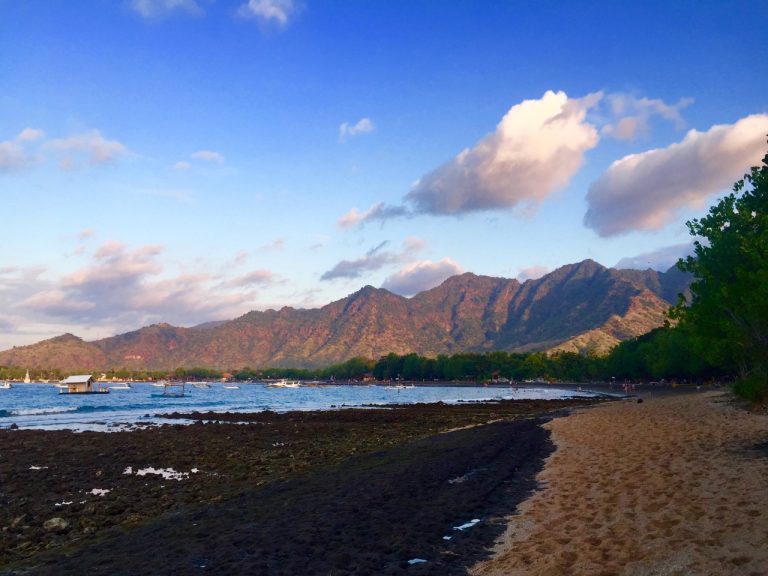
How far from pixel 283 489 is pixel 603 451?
14445 mm

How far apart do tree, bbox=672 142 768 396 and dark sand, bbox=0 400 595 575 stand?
41.0 feet

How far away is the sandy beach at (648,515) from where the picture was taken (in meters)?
9.73

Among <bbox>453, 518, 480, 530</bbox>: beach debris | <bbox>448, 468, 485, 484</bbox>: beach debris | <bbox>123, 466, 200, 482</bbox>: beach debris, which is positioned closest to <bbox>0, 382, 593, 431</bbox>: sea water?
<bbox>123, 466, 200, 482</bbox>: beach debris

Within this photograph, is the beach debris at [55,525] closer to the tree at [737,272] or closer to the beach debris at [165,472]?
the beach debris at [165,472]

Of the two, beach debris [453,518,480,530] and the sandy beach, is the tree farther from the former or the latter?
beach debris [453,518,480,530]

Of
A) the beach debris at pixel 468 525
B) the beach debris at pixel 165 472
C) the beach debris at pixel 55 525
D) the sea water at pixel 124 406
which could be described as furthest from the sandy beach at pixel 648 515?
the sea water at pixel 124 406

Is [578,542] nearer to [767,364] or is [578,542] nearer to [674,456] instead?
[674,456]

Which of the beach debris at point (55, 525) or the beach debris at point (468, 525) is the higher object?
the beach debris at point (468, 525)

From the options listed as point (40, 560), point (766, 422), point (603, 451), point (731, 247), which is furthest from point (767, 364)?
point (40, 560)

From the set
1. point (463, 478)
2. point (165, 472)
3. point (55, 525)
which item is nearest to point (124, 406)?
point (165, 472)

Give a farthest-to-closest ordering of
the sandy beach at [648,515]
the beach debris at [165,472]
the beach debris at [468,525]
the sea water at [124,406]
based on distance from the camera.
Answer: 1. the sea water at [124,406]
2. the beach debris at [165,472]
3. the beach debris at [468,525]
4. the sandy beach at [648,515]

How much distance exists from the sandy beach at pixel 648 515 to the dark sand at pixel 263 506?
3.35 feet

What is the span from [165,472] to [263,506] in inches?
438

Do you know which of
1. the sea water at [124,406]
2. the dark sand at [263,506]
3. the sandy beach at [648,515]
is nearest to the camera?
the sandy beach at [648,515]
